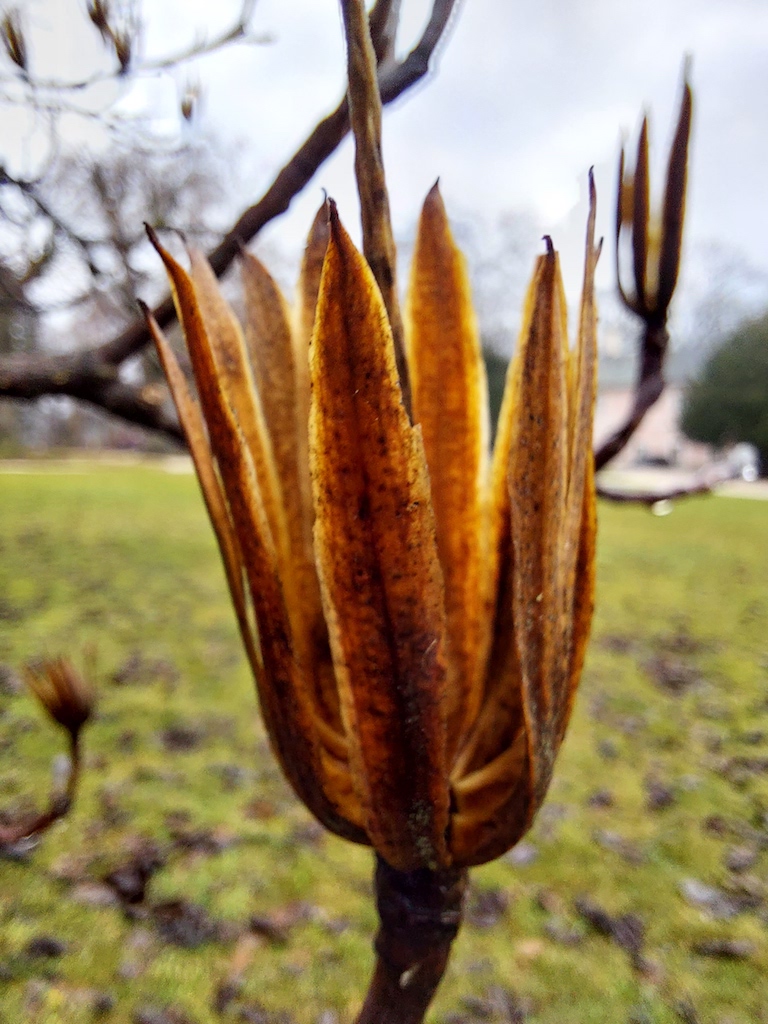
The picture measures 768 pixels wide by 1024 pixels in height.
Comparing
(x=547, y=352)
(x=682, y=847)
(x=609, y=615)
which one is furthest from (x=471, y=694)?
(x=609, y=615)

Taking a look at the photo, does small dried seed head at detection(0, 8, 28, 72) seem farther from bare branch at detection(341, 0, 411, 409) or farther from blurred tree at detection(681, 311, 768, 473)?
blurred tree at detection(681, 311, 768, 473)

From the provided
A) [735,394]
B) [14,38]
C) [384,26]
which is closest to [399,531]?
[384,26]

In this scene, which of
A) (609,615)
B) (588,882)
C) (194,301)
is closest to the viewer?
(194,301)

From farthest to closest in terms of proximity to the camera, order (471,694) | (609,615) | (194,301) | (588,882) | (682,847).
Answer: (609,615) < (682,847) < (588,882) < (471,694) < (194,301)

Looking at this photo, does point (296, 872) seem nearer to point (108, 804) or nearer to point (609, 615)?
point (108, 804)

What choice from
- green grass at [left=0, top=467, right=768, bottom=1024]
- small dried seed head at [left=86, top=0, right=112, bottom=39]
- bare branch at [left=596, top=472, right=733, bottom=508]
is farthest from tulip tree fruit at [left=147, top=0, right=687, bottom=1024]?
green grass at [left=0, top=467, right=768, bottom=1024]

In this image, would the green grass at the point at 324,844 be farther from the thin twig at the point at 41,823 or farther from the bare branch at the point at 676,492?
the bare branch at the point at 676,492

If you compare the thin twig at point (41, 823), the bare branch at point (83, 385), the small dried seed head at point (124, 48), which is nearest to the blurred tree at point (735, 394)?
the bare branch at point (83, 385)

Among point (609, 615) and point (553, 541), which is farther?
point (609, 615)

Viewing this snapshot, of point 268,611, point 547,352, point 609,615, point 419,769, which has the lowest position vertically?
point 609,615
